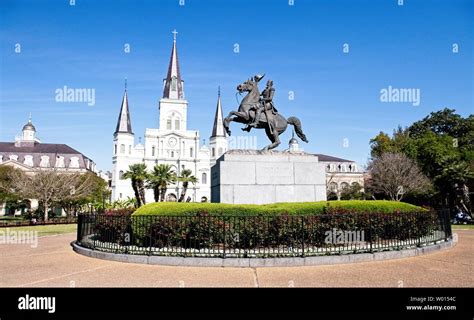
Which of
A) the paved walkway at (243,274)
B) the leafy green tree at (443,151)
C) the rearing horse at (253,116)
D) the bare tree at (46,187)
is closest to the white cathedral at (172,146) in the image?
the bare tree at (46,187)

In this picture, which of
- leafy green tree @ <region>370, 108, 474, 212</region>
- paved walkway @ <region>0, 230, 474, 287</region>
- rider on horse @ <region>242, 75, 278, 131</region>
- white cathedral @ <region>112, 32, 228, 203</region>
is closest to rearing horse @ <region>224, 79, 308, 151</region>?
rider on horse @ <region>242, 75, 278, 131</region>

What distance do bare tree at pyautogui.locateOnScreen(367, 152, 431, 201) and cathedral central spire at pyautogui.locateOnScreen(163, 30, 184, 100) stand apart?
5700cm

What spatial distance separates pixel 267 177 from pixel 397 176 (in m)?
34.8

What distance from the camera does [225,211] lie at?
10797 mm

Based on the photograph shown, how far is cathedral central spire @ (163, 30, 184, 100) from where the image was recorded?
86375 mm

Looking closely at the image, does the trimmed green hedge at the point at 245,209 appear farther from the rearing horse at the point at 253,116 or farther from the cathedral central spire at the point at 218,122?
the cathedral central spire at the point at 218,122

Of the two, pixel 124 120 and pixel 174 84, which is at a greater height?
pixel 174 84

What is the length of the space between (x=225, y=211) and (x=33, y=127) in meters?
100

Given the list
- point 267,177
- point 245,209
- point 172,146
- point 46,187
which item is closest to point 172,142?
point 172,146

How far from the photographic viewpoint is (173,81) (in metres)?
87.1

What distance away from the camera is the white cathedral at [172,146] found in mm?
81062

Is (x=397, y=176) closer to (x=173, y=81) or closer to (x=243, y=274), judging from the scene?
(x=243, y=274)

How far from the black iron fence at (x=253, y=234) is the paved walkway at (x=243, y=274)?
909 mm
